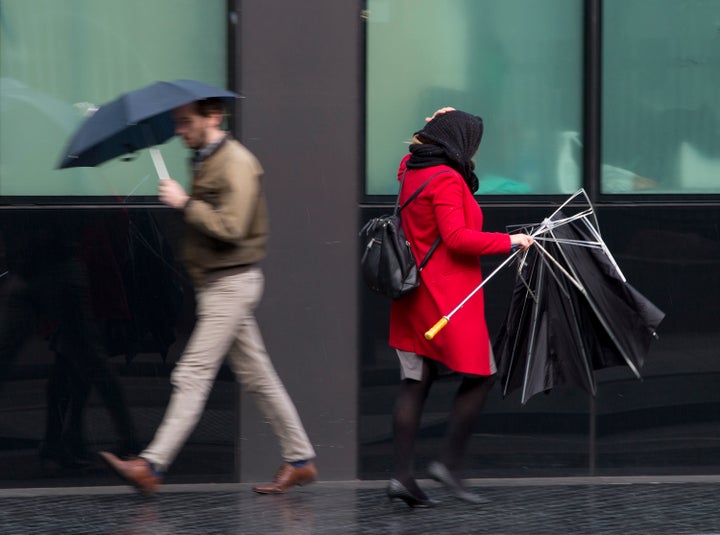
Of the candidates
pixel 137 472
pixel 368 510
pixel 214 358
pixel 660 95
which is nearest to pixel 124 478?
pixel 137 472

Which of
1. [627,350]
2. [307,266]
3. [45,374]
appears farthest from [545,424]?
[45,374]

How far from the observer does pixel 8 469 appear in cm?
696

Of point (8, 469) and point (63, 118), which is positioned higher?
point (63, 118)

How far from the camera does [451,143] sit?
614cm

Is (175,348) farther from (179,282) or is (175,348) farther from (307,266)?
(307,266)

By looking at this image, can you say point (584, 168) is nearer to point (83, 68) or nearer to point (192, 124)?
point (192, 124)

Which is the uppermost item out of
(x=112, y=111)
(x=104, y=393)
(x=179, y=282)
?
(x=112, y=111)

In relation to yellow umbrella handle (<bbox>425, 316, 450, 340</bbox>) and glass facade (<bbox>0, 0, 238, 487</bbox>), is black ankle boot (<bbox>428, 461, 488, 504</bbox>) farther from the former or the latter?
glass facade (<bbox>0, 0, 238, 487</bbox>)

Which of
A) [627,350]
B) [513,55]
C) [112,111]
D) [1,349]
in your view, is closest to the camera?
[112,111]

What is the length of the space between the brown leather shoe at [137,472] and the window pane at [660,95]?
117 inches

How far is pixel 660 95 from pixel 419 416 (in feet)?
8.09

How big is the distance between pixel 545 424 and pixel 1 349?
284 centimetres

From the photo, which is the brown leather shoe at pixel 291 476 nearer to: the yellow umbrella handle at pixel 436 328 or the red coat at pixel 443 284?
the red coat at pixel 443 284

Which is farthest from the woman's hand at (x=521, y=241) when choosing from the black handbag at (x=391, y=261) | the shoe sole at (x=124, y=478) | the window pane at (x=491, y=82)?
the shoe sole at (x=124, y=478)
